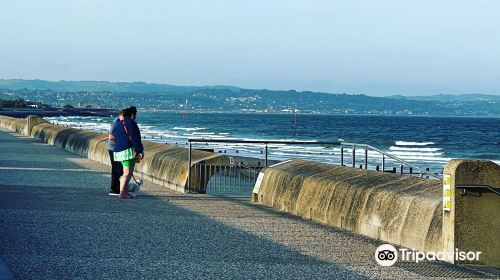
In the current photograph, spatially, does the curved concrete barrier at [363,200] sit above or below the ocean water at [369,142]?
above

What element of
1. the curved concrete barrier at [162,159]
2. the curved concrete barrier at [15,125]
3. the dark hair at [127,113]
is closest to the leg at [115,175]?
the dark hair at [127,113]

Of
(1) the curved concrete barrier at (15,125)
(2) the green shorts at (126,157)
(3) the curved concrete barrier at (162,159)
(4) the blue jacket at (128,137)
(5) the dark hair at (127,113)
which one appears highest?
(5) the dark hair at (127,113)

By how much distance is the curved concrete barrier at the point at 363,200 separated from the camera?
12.3 meters

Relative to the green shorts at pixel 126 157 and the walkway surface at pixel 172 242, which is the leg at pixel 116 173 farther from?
the green shorts at pixel 126 157

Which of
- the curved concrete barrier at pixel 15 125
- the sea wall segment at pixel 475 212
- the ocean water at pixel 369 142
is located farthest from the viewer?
the curved concrete barrier at pixel 15 125

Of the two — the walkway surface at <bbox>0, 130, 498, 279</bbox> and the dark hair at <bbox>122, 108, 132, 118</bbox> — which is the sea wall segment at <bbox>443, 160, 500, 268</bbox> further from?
the dark hair at <bbox>122, 108, 132, 118</bbox>

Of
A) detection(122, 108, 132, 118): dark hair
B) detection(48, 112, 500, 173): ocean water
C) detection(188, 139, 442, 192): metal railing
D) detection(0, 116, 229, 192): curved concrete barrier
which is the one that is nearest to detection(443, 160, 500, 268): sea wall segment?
detection(188, 139, 442, 192): metal railing

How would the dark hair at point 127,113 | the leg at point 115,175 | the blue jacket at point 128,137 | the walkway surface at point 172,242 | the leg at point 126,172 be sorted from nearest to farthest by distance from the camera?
the walkway surface at point 172,242, the leg at point 126,172, the blue jacket at point 128,137, the dark hair at point 127,113, the leg at point 115,175

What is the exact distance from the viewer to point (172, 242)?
13172mm

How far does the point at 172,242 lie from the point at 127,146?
→ 6578mm

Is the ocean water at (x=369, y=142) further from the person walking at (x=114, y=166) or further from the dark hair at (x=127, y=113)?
the dark hair at (x=127, y=113)

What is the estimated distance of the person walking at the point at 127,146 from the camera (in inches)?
765

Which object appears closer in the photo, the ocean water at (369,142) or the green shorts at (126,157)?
the green shorts at (126,157)

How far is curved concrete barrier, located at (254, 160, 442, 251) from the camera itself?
40.4 ft
